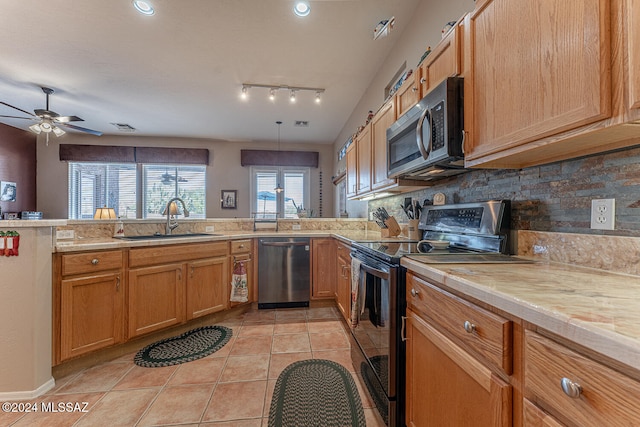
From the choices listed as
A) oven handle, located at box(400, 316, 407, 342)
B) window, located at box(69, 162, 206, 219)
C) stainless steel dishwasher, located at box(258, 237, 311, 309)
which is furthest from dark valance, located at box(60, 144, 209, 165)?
oven handle, located at box(400, 316, 407, 342)

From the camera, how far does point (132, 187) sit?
5688mm

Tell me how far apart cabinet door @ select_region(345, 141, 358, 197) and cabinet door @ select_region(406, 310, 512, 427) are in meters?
2.08

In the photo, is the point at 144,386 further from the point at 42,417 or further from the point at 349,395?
the point at 349,395

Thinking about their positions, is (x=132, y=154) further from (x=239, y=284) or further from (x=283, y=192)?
(x=239, y=284)

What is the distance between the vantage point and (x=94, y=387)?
1.73 meters

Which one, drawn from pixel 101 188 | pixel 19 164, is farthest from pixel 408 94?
pixel 19 164

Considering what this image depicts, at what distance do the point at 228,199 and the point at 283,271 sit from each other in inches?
131

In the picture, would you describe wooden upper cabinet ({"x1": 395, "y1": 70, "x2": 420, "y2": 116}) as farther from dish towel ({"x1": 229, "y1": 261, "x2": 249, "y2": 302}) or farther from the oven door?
dish towel ({"x1": 229, "y1": 261, "x2": 249, "y2": 302})

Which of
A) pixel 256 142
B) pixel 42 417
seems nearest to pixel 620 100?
pixel 42 417

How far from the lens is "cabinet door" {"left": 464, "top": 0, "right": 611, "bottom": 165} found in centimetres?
70

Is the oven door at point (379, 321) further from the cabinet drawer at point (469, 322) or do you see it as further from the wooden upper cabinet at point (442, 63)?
the wooden upper cabinet at point (442, 63)

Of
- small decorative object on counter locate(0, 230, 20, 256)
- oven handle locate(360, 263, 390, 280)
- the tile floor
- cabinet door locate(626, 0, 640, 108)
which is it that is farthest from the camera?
small decorative object on counter locate(0, 230, 20, 256)

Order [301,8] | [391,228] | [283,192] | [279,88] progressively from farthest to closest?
1. [283,192]
2. [279,88]
3. [391,228]
4. [301,8]

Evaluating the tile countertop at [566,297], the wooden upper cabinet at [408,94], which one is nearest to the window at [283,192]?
the wooden upper cabinet at [408,94]
